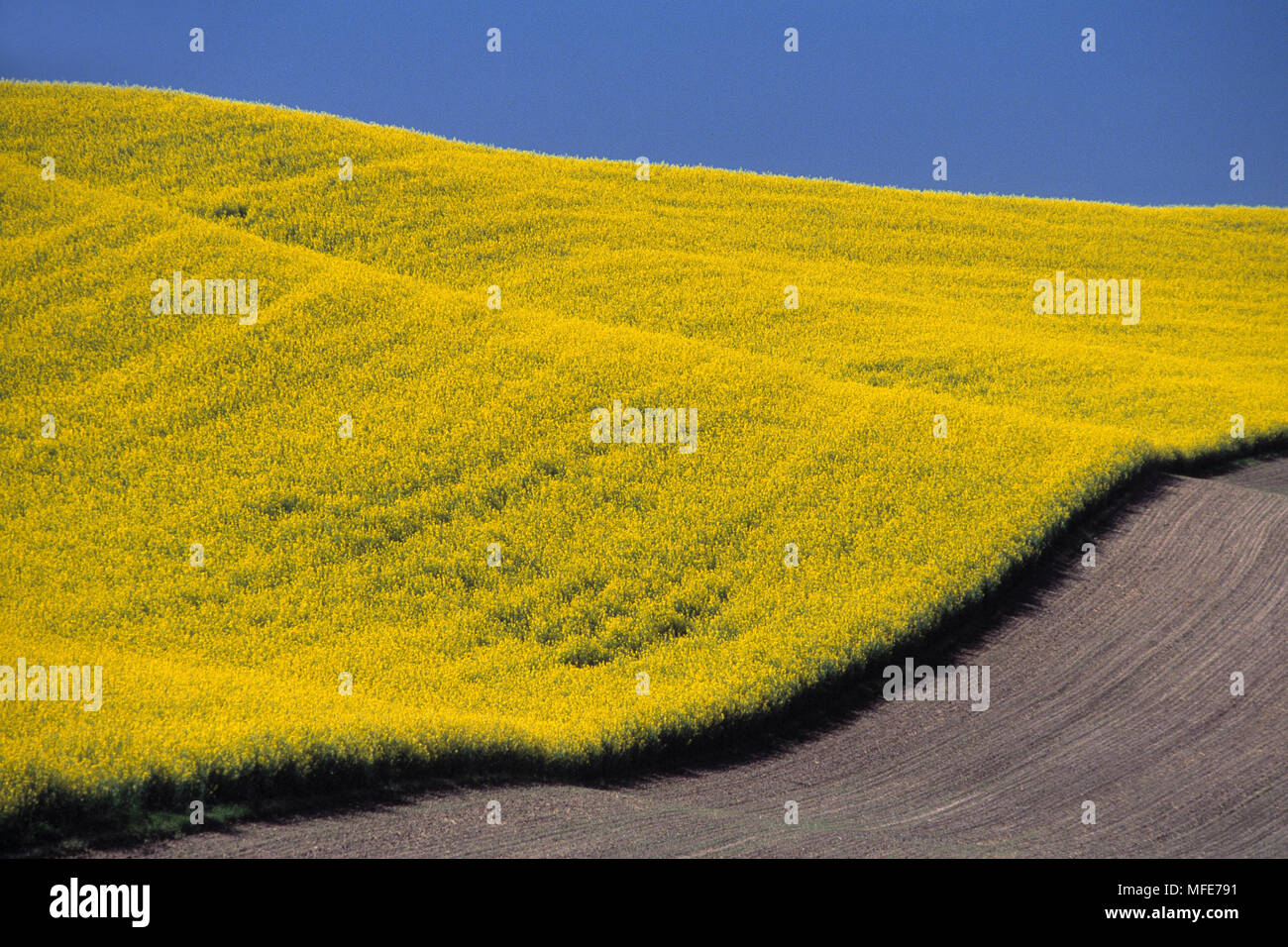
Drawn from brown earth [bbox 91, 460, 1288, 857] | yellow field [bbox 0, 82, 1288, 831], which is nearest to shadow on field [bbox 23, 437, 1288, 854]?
brown earth [bbox 91, 460, 1288, 857]

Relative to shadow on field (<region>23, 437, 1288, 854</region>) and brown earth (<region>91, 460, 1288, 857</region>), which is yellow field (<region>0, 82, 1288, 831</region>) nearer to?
shadow on field (<region>23, 437, 1288, 854</region>)

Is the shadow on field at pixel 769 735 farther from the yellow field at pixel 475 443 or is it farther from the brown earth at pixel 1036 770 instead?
the yellow field at pixel 475 443

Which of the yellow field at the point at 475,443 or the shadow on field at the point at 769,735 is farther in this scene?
the yellow field at the point at 475,443

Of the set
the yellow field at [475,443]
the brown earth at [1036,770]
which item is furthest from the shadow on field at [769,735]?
the yellow field at [475,443]

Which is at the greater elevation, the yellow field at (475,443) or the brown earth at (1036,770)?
the yellow field at (475,443)

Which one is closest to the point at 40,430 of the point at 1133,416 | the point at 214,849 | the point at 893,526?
the point at 214,849

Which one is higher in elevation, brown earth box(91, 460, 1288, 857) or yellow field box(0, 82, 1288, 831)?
yellow field box(0, 82, 1288, 831)
